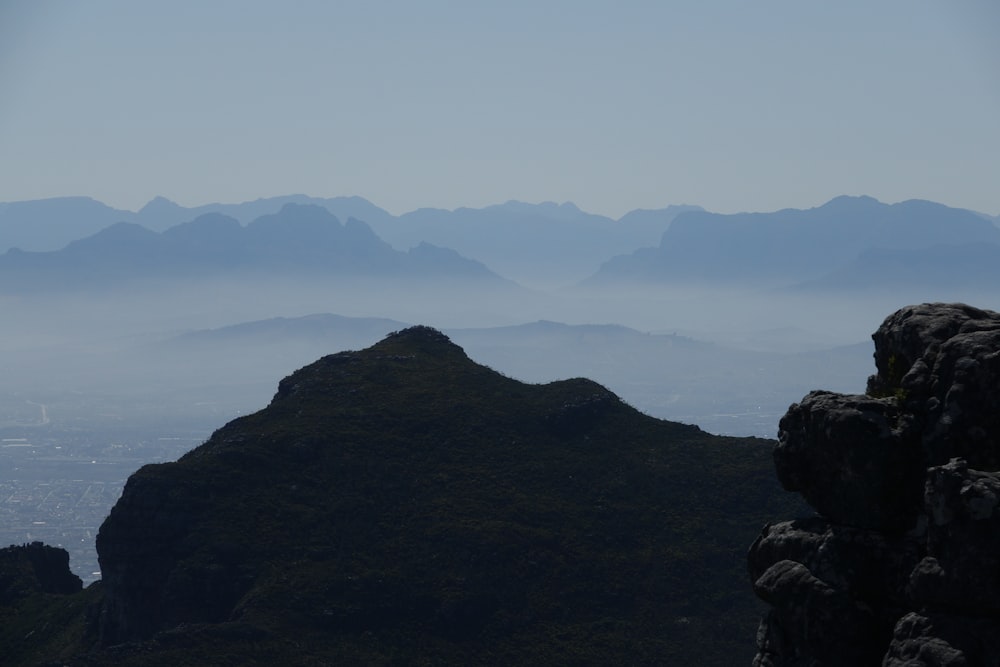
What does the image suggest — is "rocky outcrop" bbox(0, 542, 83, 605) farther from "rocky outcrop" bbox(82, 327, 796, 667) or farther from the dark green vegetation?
"rocky outcrop" bbox(82, 327, 796, 667)

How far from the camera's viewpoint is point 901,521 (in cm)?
2538

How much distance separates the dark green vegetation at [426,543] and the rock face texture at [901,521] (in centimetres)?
5593

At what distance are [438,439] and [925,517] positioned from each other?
8245cm

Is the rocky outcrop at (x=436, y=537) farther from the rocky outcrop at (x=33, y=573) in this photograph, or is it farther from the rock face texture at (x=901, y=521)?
the rock face texture at (x=901, y=521)

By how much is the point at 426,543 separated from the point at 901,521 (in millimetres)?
69820

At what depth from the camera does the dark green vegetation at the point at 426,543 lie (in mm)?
82562

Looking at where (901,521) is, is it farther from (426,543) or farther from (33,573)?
(33,573)

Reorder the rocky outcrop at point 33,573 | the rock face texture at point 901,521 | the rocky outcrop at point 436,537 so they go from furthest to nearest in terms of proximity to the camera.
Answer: the rocky outcrop at point 33,573 < the rocky outcrop at point 436,537 < the rock face texture at point 901,521

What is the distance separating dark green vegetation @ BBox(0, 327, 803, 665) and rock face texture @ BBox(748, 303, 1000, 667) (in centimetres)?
5593

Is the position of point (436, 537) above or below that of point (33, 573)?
above

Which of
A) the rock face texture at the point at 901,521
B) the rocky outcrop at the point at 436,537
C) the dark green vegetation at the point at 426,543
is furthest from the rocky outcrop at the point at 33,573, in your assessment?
the rock face texture at the point at 901,521

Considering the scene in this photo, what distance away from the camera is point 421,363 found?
400 ft

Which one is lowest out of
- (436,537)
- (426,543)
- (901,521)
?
(426,543)

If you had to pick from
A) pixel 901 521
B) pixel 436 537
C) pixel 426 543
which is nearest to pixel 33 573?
pixel 426 543
